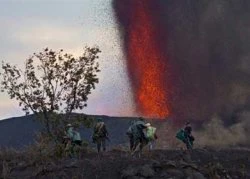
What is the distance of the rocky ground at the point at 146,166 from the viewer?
83.8 ft

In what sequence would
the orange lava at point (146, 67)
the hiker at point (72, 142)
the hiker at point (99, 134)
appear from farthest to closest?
the orange lava at point (146, 67), the hiker at point (99, 134), the hiker at point (72, 142)

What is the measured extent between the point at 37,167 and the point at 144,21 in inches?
1083

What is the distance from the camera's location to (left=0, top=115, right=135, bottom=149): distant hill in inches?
3255

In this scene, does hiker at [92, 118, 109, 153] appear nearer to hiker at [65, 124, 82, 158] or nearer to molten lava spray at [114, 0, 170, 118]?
hiker at [65, 124, 82, 158]

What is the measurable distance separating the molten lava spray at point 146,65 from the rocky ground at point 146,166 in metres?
21.1

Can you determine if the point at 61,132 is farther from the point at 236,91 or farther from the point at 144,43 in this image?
the point at 236,91

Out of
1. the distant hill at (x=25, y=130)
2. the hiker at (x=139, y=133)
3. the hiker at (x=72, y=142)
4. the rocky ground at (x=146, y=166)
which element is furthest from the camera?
the distant hill at (x=25, y=130)

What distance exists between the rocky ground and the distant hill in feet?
156

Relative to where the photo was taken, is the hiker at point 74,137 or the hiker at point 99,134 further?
the hiker at point 99,134

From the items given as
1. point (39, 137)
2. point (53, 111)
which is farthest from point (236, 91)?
point (39, 137)

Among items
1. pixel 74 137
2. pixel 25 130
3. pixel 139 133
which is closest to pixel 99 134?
pixel 74 137

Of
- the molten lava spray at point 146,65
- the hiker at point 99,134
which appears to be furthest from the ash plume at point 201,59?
the hiker at point 99,134

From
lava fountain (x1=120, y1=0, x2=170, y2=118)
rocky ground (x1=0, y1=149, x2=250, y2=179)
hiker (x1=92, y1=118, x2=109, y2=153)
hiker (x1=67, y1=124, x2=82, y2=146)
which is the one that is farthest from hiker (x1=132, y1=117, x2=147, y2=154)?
lava fountain (x1=120, y1=0, x2=170, y2=118)

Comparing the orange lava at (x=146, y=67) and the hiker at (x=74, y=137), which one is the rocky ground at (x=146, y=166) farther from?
the orange lava at (x=146, y=67)
